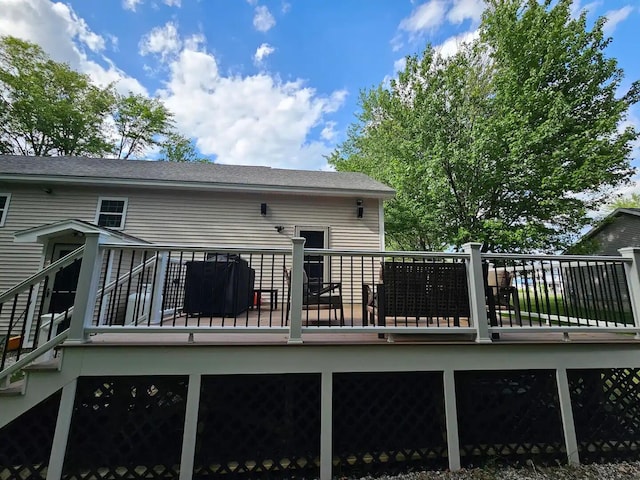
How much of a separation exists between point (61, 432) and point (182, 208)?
18.3ft

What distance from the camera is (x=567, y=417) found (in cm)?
302

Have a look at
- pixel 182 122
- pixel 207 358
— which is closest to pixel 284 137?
pixel 182 122

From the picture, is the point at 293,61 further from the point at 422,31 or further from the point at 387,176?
the point at 387,176

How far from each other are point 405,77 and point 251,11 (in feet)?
19.8

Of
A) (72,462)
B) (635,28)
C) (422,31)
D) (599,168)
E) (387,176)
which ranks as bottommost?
(72,462)

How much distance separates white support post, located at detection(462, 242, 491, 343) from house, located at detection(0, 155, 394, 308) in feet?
13.9

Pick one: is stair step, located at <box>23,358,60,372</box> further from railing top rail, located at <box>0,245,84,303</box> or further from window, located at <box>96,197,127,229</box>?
window, located at <box>96,197,127,229</box>

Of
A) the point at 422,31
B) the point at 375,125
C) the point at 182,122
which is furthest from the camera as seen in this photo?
the point at 182,122

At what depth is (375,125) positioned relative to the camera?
14977mm

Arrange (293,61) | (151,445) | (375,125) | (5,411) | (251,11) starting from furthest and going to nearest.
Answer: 1. (375,125)
2. (293,61)
3. (251,11)
4. (151,445)
5. (5,411)

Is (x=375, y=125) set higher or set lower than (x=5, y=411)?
higher

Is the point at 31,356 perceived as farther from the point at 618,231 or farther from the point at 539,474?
the point at 618,231

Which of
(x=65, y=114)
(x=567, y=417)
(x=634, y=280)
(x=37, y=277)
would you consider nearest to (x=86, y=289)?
(x=37, y=277)

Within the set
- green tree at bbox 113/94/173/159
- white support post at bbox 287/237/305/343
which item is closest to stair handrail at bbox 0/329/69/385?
white support post at bbox 287/237/305/343
